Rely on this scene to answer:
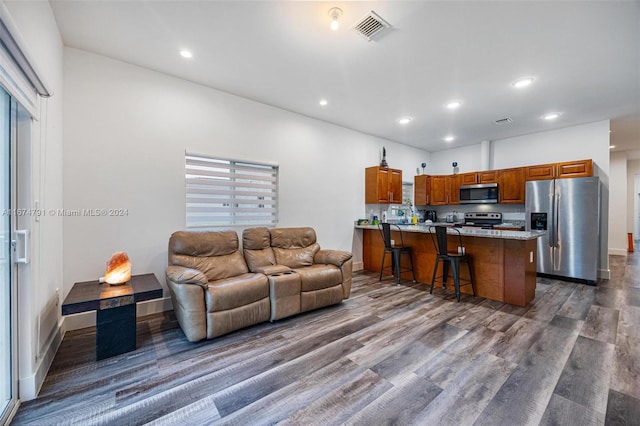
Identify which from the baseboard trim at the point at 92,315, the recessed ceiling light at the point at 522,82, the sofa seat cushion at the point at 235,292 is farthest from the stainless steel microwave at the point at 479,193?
the baseboard trim at the point at 92,315

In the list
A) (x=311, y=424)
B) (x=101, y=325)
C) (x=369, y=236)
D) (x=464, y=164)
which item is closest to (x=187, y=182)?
(x=101, y=325)

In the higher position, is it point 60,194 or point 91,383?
point 60,194

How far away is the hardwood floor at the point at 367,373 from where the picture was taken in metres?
1.63

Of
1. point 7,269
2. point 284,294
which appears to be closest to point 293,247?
point 284,294

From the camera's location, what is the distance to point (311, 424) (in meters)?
1.55

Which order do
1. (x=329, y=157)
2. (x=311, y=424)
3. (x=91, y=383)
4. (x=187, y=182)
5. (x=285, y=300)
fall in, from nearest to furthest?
(x=311, y=424) → (x=91, y=383) → (x=285, y=300) → (x=187, y=182) → (x=329, y=157)

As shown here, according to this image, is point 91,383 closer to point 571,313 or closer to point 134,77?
point 134,77

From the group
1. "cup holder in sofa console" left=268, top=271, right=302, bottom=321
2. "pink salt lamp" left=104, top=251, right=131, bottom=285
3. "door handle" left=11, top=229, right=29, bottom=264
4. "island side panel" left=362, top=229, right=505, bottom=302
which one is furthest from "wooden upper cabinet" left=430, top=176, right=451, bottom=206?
"door handle" left=11, top=229, right=29, bottom=264

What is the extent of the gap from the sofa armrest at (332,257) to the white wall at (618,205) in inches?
319

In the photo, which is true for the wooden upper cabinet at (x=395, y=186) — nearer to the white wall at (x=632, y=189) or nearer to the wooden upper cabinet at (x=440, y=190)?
the wooden upper cabinet at (x=440, y=190)

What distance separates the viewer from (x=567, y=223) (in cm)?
458

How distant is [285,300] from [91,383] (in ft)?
5.46

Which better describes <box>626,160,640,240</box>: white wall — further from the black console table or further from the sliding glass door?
the sliding glass door

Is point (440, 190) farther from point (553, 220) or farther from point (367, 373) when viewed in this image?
point (367, 373)
